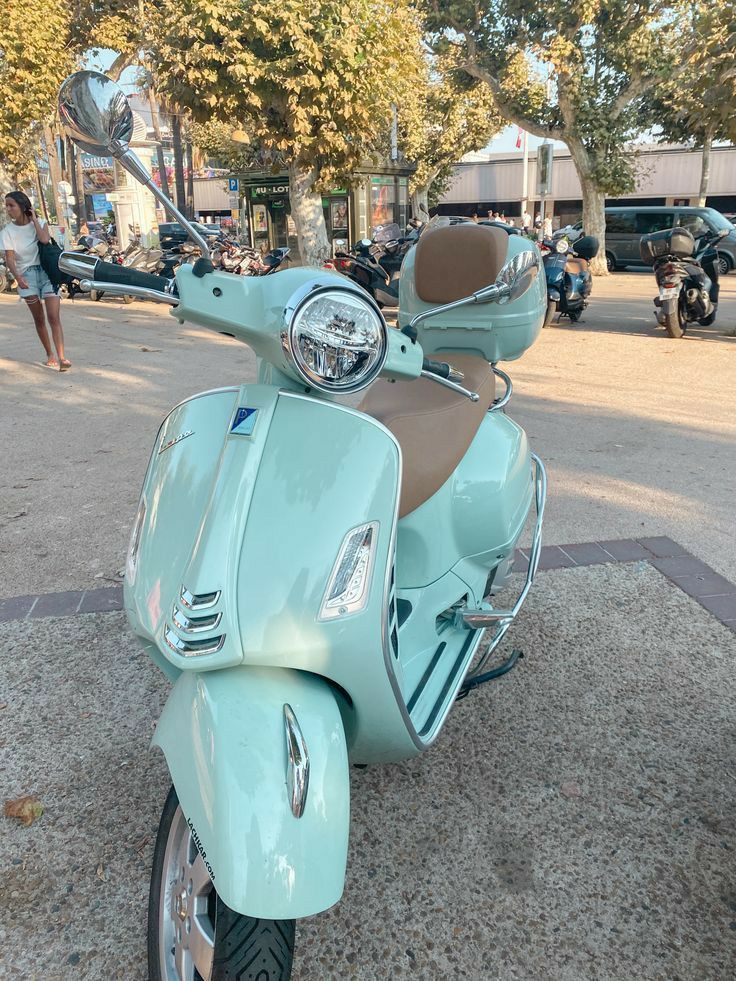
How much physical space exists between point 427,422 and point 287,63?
11.4 meters

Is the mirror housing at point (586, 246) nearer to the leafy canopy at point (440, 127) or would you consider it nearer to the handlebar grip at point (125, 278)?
the handlebar grip at point (125, 278)

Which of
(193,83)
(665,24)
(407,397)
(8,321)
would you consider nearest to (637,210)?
(665,24)

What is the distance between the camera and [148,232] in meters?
20.9

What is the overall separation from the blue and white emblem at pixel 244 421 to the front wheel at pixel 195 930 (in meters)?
0.80

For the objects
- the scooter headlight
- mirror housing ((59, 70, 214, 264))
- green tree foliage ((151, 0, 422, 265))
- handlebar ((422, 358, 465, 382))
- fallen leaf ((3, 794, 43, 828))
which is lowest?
fallen leaf ((3, 794, 43, 828))

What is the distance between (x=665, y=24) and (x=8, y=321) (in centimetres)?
1475

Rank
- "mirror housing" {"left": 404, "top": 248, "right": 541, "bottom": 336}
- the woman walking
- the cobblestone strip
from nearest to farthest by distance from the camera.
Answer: "mirror housing" {"left": 404, "top": 248, "right": 541, "bottom": 336}, the cobblestone strip, the woman walking

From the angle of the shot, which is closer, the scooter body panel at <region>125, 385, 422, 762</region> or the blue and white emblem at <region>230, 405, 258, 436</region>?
the scooter body panel at <region>125, 385, 422, 762</region>

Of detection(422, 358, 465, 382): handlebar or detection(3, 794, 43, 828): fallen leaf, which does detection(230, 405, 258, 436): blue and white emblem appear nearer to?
detection(422, 358, 465, 382): handlebar

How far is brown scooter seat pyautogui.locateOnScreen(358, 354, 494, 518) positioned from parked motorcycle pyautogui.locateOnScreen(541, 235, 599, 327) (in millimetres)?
7828

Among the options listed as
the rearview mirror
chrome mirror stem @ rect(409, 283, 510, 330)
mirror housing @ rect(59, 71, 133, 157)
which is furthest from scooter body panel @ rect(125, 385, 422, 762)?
the rearview mirror

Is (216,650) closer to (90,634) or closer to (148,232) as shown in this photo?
(90,634)

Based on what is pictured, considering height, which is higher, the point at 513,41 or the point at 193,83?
the point at 513,41

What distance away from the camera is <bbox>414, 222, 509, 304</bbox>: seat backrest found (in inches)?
101
